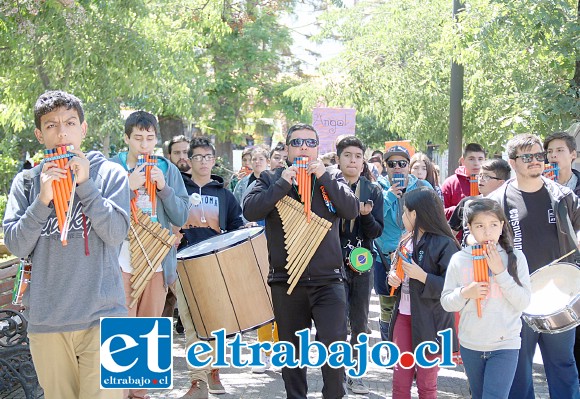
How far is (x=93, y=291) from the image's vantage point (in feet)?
14.4

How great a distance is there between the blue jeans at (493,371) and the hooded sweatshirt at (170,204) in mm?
2337

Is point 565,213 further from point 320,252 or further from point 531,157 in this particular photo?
point 320,252

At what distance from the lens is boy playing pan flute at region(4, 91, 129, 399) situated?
4.33m

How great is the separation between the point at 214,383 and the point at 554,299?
3.01 meters

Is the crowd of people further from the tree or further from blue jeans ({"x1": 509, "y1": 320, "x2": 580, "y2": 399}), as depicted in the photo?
the tree

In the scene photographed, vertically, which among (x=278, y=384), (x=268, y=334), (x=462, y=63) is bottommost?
(x=278, y=384)

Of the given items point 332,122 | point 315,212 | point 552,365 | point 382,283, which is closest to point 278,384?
point 382,283

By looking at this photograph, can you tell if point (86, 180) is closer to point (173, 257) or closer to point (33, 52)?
point (173, 257)

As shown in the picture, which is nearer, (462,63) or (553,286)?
(553,286)

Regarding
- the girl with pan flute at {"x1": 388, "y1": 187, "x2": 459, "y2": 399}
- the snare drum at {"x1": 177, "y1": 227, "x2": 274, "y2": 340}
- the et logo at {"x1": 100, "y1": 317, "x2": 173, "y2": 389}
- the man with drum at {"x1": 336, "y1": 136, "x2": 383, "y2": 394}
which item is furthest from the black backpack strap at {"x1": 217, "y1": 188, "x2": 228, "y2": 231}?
the et logo at {"x1": 100, "y1": 317, "x2": 173, "y2": 389}

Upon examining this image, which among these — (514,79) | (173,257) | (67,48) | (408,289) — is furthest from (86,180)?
(514,79)

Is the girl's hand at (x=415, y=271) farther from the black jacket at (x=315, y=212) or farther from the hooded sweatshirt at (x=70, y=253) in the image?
the hooded sweatshirt at (x=70, y=253)

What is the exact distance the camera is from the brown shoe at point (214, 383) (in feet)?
23.8

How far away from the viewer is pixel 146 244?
239 inches
